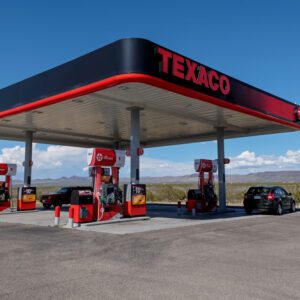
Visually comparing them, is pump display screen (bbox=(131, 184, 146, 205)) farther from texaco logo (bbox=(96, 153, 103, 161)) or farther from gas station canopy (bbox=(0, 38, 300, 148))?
gas station canopy (bbox=(0, 38, 300, 148))

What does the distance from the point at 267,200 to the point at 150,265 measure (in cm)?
1358

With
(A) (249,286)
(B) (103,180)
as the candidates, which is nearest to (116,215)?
(B) (103,180)

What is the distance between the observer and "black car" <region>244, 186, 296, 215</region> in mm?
19797

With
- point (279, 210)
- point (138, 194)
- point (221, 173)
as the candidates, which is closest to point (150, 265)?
point (138, 194)

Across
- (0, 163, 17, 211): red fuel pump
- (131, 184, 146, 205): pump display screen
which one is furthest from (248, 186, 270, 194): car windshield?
(0, 163, 17, 211): red fuel pump

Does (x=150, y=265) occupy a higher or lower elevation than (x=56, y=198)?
lower

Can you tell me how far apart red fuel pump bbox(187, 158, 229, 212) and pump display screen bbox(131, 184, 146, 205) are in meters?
4.37

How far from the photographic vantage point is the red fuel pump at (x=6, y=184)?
23656mm

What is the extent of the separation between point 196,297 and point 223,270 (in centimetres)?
184

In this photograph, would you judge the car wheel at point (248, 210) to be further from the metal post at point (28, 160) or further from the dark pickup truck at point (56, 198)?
the metal post at point (28, 160)

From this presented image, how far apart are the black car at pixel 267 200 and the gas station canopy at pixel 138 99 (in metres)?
3.88

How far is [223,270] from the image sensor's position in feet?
23.9

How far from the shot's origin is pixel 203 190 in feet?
70.6

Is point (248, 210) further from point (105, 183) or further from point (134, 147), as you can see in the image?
point (105, 183)
